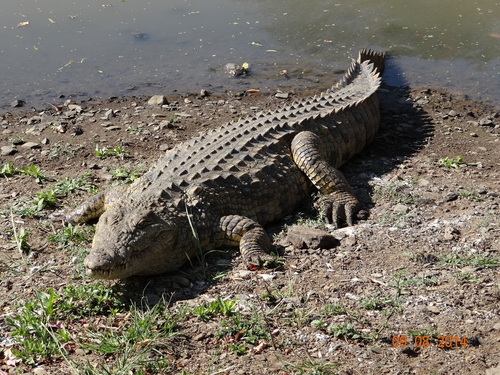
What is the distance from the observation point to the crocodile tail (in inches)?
361

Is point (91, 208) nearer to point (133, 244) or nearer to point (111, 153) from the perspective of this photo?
point (133, 244)

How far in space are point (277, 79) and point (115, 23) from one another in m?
4.53

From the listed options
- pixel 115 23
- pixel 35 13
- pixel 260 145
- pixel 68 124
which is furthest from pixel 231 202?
pixel 35 13

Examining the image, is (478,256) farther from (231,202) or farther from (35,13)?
(35,13)

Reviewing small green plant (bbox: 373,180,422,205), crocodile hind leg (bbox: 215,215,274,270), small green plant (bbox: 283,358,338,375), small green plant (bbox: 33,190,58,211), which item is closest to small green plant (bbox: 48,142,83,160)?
small green plant (bbox: 33,190,58,211)

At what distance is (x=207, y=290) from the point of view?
4621 millimetres

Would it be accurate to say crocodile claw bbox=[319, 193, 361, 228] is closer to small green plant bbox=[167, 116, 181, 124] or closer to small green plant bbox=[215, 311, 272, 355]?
small green plant bbox=[215, 311, 272, 355]

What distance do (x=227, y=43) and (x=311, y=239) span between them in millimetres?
6897

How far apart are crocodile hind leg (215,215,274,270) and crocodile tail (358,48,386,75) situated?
4.76m

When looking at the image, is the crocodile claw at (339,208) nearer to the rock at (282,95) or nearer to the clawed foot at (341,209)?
the clawed foot at (341,209)

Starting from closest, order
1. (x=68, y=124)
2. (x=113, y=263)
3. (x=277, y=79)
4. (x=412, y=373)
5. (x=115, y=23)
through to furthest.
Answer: (x=412, y=373), (x=113, y=263), (x=68, y=124), (x=277, y=79), (x=115, y=23)

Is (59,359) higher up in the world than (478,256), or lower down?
lower down

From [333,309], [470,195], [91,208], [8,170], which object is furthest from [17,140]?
[470,195]

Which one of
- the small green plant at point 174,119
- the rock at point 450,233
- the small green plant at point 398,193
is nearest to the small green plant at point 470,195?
the small green plant at point 398,193
